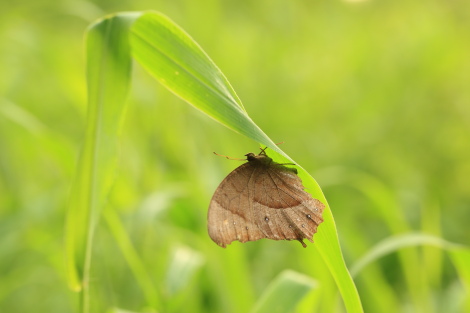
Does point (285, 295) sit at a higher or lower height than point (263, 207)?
lower

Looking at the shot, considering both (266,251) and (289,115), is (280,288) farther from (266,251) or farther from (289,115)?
(289,115)

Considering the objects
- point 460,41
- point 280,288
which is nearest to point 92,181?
point 280,288

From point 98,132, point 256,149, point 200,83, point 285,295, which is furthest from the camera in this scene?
point 256,149

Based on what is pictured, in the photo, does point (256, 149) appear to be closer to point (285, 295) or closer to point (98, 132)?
point (285, 295)

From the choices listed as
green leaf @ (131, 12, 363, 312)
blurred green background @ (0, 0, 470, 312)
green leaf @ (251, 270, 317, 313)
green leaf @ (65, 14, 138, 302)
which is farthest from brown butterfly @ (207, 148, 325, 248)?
blurred green background @ (0, 0, 470, 312)

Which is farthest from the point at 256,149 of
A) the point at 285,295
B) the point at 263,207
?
the point at 263,207

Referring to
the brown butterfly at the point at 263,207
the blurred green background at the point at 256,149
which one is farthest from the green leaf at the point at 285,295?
the brown butterfly at the point at 263,207
